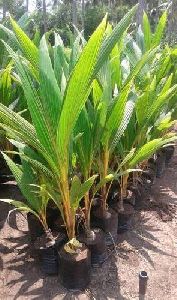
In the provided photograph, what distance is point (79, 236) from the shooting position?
1.66 m

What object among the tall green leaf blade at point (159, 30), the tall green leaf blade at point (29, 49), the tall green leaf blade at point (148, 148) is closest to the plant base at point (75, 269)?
the tall green leaf blade at point (148, 148)

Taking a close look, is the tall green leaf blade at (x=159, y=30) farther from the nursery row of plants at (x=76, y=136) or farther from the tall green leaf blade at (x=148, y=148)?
the tall green leaf blade at (x=148, y=148)

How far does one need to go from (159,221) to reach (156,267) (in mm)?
439

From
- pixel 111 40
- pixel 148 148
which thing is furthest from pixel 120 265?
pixel 111 40

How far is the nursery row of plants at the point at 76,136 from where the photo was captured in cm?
118

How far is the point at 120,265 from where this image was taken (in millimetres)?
1694

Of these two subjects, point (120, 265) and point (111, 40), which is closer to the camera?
point (111, 40)

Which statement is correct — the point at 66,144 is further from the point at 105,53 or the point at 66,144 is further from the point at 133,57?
the point at 133,57

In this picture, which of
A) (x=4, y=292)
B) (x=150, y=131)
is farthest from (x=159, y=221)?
(x=4, y=292)

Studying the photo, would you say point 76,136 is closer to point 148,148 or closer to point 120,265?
point 148,148

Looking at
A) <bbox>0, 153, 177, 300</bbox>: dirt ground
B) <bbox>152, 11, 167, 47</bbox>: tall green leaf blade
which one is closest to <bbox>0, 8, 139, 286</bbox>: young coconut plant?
<bbox>0, 153, 177, 300</bbox>: dirt ground

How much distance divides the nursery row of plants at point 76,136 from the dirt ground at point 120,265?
7 cm

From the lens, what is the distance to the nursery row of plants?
3.86 ft

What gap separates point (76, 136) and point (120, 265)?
713 millimetres
